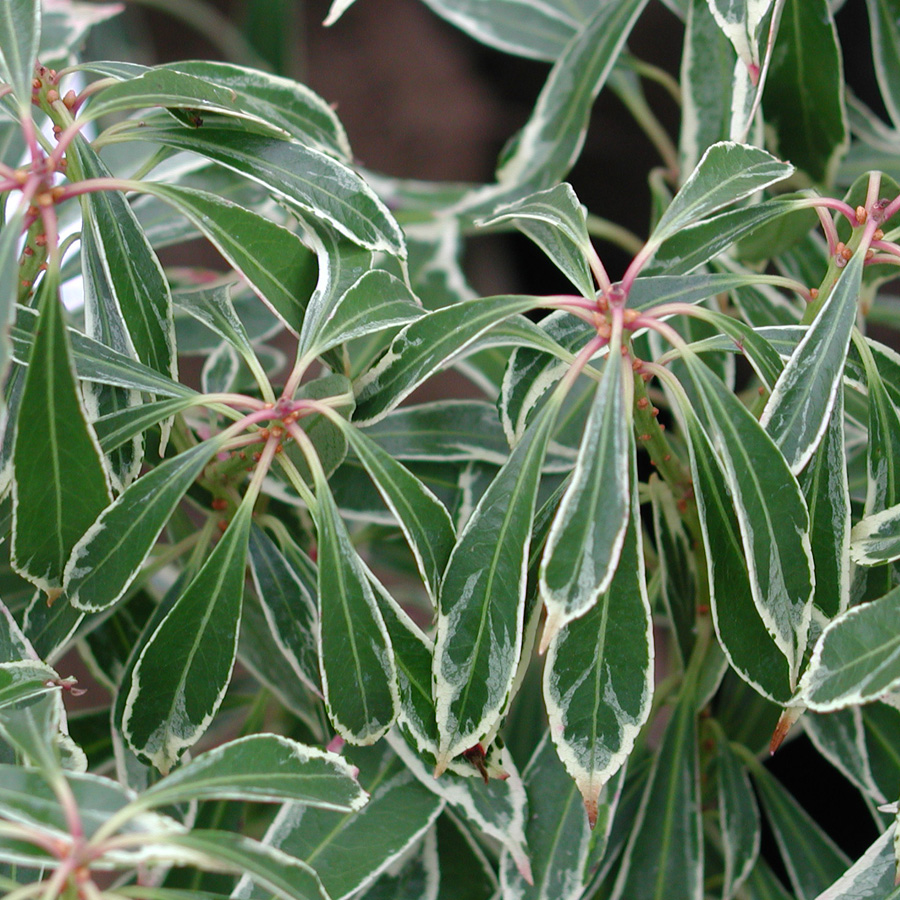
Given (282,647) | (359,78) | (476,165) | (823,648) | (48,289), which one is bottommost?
(282,647)

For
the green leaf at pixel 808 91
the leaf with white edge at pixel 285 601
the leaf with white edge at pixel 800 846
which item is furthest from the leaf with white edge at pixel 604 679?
the green leaf at pixel 808 91

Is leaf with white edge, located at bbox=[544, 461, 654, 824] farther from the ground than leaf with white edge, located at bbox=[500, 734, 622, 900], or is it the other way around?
leaf with white edge, located at bbox=[544, 461, 654, 824]

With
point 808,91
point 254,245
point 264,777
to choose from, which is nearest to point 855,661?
point 264,777

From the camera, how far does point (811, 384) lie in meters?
0.48

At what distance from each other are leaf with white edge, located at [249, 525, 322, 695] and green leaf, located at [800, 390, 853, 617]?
0.33 metres

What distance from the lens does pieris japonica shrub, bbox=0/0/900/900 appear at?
1.49 feet

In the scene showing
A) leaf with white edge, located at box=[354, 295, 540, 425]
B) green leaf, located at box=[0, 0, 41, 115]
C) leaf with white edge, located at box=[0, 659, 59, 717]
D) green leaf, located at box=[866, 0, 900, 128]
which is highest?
green leaf, located at box=[866, 0, 900, 128]

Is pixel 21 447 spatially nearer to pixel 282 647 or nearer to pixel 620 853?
pixel 282 647

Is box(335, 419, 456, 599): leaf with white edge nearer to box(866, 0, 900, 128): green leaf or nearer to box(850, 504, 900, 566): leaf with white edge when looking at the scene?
box(850, 504, 900, 566): leaf with white edge

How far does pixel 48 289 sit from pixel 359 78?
1.62m

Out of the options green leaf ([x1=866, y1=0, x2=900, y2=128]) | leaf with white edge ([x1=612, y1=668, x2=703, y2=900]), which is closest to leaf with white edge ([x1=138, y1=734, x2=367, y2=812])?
leaf with white edge ([x1=612, y1=668, x2=703, y2=900])

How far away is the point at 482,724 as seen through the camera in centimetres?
50

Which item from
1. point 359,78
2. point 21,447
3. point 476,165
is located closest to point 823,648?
point 21,447

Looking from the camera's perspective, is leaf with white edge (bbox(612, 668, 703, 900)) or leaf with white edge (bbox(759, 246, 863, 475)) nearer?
leaf with white edge (bbox(759, 246, 863, 475))
